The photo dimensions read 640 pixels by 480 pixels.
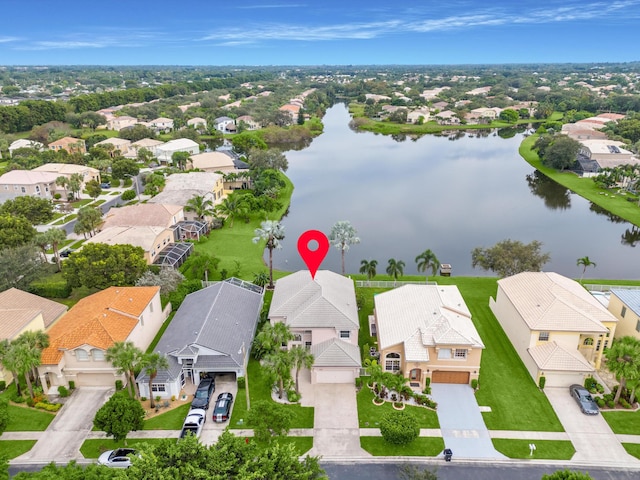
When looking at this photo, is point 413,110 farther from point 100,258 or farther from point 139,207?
point 100,258

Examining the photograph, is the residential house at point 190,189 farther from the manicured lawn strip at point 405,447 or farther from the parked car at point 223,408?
the manicured lawn strip at point 405,447

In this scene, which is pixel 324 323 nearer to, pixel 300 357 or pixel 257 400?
pixel 300 357

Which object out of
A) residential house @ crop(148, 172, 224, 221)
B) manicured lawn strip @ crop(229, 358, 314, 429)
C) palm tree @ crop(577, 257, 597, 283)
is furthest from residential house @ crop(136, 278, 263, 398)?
palm tree @ crop(577, 257, 597, 283)

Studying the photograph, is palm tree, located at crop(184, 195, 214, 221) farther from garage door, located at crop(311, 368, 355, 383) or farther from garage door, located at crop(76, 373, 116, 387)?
garage door, located at crop(311, 368, 355, 383)

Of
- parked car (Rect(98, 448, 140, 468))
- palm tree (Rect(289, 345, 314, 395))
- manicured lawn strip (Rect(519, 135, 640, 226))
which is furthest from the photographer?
manicured lawn strip (Rect(519, 135, 640, 226))

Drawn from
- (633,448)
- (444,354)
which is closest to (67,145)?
(444,354)

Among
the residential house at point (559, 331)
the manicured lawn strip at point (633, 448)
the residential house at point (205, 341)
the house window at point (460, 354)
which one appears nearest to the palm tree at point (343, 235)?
the residential house at point (205, 341)
